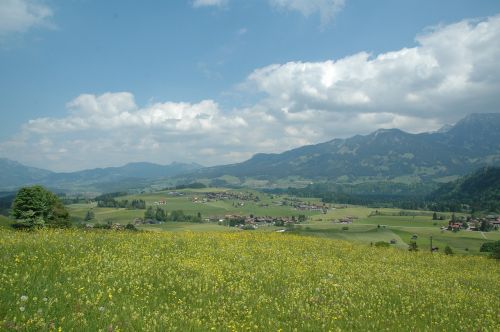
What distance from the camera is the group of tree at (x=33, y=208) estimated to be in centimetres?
5669

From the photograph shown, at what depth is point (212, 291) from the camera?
14102 millimetres

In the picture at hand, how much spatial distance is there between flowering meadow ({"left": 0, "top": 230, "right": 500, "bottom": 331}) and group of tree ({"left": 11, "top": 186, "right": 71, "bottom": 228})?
42.4 m

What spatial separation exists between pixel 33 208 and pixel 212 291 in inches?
2113

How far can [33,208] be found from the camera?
57.9 meters

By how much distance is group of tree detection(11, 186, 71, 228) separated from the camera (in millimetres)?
56688

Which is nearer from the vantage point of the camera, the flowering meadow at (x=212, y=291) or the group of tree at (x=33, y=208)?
the flowering meadow at (x=212, y=291)

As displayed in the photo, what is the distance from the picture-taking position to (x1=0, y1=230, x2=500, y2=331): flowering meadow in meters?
10.2

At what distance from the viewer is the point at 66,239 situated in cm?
1884

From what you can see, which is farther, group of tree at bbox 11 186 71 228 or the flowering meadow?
group of tree at bbox 11 186 71 228

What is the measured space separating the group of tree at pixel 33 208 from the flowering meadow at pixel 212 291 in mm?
42361

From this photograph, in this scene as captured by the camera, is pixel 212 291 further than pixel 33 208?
No

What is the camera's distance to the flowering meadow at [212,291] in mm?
10172

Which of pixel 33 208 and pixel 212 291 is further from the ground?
pixel 212 291

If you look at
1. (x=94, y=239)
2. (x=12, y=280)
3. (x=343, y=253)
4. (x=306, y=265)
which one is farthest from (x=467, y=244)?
(x=12, y=280)
